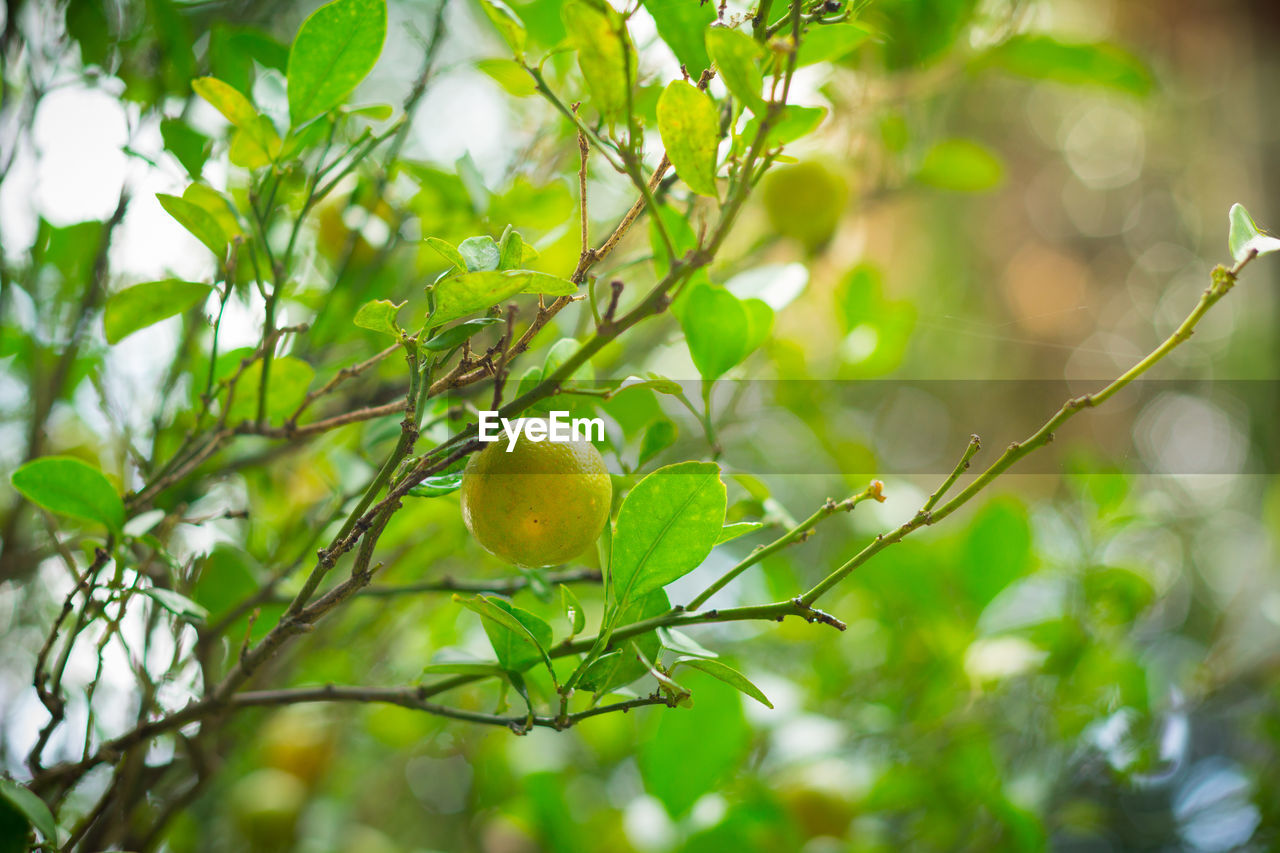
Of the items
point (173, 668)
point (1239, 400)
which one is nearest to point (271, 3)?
point (173, 668)

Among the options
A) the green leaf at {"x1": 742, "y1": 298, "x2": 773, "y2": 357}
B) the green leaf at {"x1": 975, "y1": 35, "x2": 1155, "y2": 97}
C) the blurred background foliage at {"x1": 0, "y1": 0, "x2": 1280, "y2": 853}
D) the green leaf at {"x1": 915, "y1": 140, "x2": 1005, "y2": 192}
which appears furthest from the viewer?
the green leaf at {"x1": 915, "y1": 140, "x2": 1005, "y2": 192}

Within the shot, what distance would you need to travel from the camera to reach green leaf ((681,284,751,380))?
0.46 meters

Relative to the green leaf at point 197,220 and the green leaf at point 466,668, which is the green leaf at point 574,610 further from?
the green leaf at point 197,220

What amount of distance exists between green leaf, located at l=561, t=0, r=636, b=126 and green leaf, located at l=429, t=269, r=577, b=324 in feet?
0.23

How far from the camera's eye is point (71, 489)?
1.37 feet

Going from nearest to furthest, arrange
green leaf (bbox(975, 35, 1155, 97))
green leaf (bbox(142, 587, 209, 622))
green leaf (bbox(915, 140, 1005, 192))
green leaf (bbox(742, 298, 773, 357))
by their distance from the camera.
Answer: green leaf (bbox(142, 587, 209, 622)), green leaf (bbox(742, 298, 773, 357)), green leaf (bbox(975, 35, 1155, 97)), green leaf (bbox(915, 140, 1005, 192))

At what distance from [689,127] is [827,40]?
0.15 m

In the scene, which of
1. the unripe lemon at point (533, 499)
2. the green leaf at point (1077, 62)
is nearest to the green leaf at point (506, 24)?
the unripe lemon at point (533, 499)

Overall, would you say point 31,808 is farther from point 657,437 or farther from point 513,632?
point 657,437

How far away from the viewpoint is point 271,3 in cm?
95

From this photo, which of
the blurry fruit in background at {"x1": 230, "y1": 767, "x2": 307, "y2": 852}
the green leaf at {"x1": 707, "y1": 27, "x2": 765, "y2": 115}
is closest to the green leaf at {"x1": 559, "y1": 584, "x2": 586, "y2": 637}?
the green leaf at {"x1": 707, "y1": 27, "x2": 765, "y2": 115}

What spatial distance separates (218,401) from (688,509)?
42 cm

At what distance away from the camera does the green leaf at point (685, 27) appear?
0.38 meters

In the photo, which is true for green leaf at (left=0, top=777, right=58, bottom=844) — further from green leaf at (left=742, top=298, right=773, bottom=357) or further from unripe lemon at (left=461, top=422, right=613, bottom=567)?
green leaf at (left=742, top=298, right=773, bottom=357)
